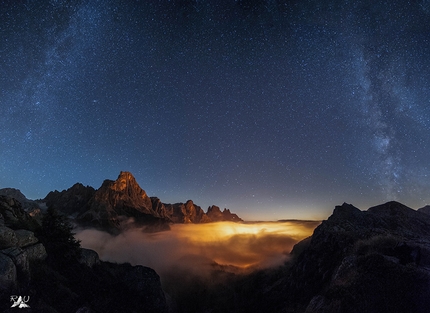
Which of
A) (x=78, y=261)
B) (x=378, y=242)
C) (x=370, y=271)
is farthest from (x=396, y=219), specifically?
(x=78, y=261)

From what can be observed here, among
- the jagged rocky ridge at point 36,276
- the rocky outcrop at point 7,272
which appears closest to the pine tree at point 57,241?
the jagged rocky ridge at point 36,276

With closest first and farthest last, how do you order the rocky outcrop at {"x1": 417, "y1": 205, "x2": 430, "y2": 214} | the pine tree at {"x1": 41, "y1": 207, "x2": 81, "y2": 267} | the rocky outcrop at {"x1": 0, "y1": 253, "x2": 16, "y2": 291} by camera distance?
the rocky outcrop at {"x1": 0, "y1": 253, "x2": 16, "y2": 291} < the pine tree at {"x1": 41, "y1": 207, "x2": 81, "y2": 267} < the rocky outcrop at {"x1": 417, "y1": 205, "x2": 430, "y2": 214}

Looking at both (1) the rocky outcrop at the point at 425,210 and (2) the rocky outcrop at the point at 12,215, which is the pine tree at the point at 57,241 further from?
(1) the rocky outcrop at the point at 425,210

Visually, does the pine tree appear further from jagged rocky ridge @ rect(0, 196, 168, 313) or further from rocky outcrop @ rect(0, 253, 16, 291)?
rocky outcrop @ rect(0, 253, 16, 291)

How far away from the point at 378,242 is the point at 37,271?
4322 centimetres

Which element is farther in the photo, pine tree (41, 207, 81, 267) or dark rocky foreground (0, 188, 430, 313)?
pine tree (41, 207, 81, 267)

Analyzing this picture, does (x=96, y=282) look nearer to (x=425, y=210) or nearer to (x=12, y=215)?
(x=12, y=215)

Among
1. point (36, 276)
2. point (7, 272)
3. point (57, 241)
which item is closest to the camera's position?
point (7, 272)

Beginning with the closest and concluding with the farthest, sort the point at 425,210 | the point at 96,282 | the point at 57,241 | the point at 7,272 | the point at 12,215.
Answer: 1. the point at 7,272
2. the point at 12,215
3. the point at 57,241
4. the point at 96,282
5. the point at 425,210

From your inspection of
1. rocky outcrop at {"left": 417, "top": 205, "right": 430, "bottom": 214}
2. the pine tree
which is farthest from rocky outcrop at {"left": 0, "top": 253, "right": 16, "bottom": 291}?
rocky outcrop at {"left": 417, "top": 205, "right": 430, "bottom": 214}

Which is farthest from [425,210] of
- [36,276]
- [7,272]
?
[7,272]

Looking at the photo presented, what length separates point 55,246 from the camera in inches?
1423

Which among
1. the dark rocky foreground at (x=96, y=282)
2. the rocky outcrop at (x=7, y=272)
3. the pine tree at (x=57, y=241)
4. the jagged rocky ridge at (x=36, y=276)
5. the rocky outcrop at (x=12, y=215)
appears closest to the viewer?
the dark rocky foreground at (x=96, y=282)

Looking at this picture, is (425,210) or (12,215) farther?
(425,210)
